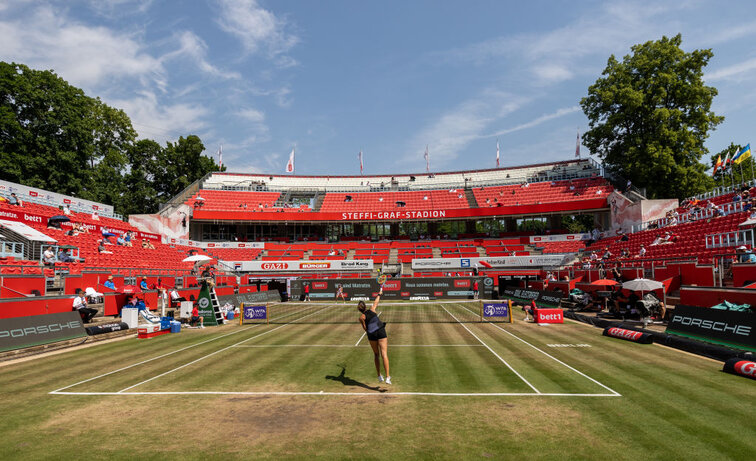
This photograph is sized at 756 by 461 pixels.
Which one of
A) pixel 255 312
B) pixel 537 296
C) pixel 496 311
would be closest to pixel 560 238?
pixel 537 296

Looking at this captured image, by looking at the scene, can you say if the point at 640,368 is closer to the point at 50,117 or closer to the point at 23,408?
the point at 23,408

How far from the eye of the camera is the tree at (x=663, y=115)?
159 feet

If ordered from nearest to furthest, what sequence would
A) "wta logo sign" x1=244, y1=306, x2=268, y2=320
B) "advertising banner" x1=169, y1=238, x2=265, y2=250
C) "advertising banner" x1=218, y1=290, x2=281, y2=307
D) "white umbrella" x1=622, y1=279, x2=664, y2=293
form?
"white umbrella" x1=622, y1=279, x2=664, y2=293, "wta logo sign" x1=244, y1=306, x2=268, y2=320, "advertising banner" x1=218, y1=290, x2=281, y2=307, "advertising banner" x1=169, y1=238, x2=265, y2=250

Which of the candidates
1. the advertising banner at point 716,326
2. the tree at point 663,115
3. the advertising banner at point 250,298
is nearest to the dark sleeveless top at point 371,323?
the advertising banner at point 716,326

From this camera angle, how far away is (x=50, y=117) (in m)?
54.2

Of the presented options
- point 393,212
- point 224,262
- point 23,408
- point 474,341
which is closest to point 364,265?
point 393,212

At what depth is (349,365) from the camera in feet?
42.5

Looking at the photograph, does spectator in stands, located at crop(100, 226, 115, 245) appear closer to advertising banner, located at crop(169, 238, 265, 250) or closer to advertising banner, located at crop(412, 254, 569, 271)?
advertising banner, located at crop(169, 238, 265, 250)

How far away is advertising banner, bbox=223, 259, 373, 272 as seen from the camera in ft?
180

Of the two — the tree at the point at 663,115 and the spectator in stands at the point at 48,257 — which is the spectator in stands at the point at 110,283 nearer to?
the spectator in stands at the point at 48,257

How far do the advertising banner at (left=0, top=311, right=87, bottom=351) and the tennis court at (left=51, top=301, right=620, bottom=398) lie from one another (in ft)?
11.4

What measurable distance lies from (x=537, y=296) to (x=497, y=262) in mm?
18644

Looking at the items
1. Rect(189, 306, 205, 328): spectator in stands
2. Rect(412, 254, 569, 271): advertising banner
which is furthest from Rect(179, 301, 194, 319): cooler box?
Rect(412, 254, 569, 271): advertising banner

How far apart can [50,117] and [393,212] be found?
166 ft
